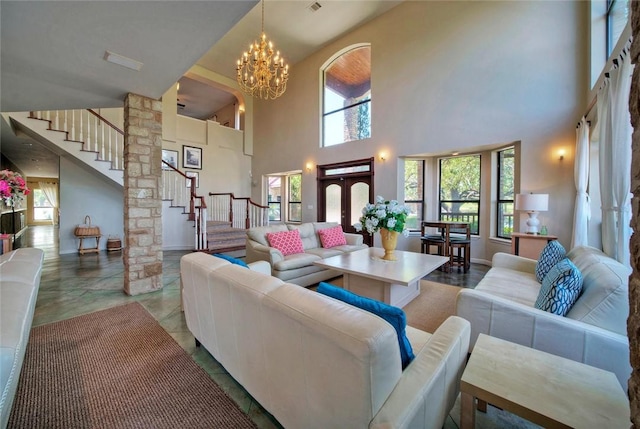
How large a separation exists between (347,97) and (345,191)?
8.34 feet

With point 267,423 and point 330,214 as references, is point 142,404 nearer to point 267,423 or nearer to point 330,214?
point 267,423

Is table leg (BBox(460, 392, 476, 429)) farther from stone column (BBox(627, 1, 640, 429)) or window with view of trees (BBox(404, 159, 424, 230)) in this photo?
window with view of trees (BBox(404, 159, 424, 230))

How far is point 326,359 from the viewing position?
36.0 inches

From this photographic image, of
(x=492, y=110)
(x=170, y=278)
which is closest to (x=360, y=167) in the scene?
(x=492, y=110)

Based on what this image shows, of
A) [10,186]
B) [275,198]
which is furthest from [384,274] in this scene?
[275,198]

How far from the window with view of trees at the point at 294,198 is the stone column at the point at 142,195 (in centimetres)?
502

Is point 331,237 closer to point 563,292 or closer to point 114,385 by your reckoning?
point 563,292

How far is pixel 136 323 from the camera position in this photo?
2.57 metres

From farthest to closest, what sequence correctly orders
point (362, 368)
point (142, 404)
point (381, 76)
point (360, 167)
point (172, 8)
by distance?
point (360, 167)
point (381, 76)
point (172, 8)
point (142, 404)
point (362, 368)

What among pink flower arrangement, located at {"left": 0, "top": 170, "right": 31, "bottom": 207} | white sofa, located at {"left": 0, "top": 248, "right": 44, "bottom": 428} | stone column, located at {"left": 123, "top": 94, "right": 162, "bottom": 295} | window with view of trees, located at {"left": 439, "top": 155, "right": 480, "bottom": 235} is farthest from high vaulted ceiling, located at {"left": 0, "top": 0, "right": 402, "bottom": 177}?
window with view of trees, located at {"left": 439, "top": 155, "right": 480, "bottom": 235}

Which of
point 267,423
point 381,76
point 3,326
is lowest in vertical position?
point 267,423

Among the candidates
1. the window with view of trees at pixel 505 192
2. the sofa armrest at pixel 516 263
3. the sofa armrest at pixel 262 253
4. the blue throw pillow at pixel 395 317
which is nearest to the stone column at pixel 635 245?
the blue throw pillow at pixel 395 317

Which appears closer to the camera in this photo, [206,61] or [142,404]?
[142,404]

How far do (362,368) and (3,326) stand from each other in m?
1.88
